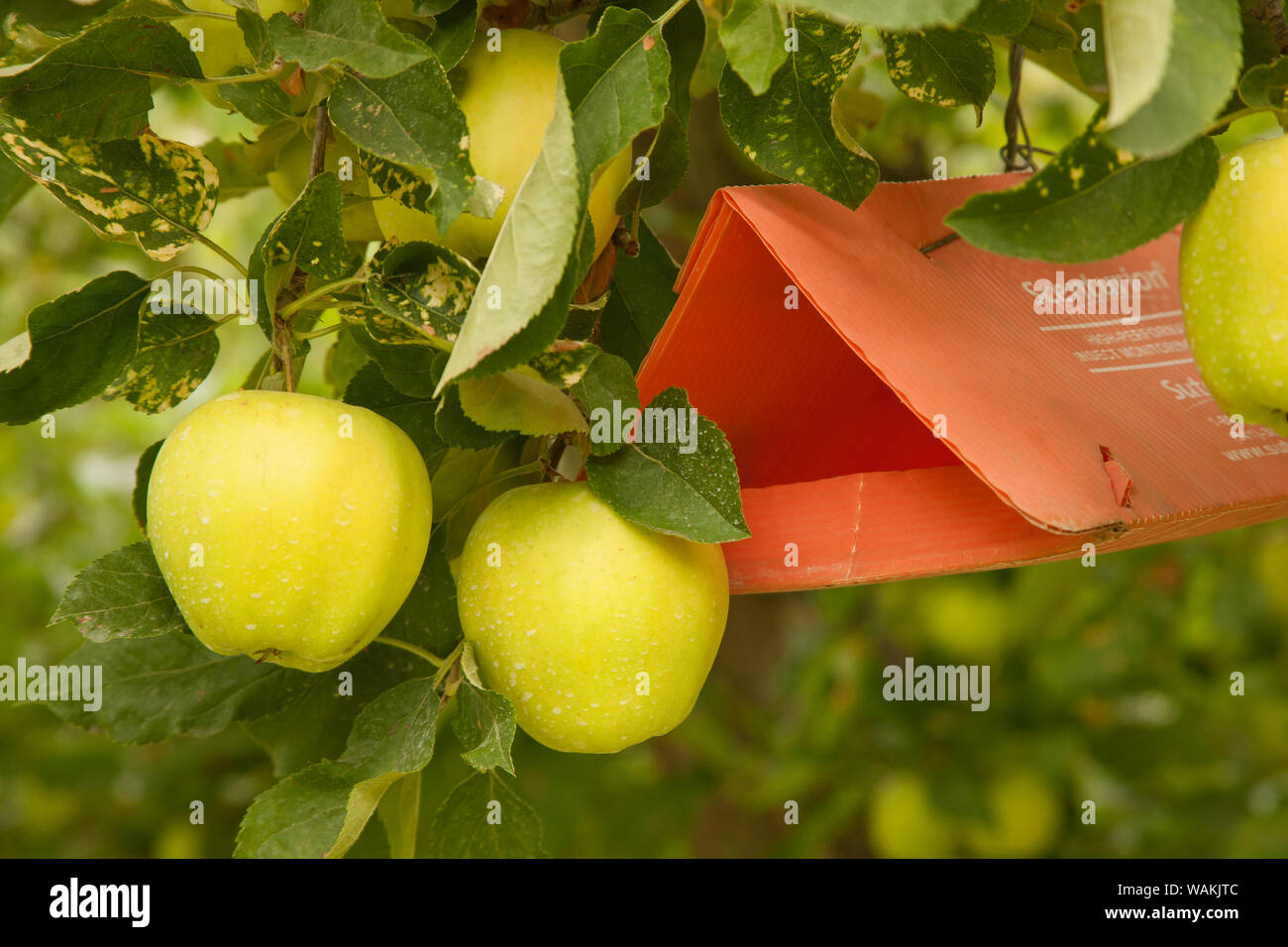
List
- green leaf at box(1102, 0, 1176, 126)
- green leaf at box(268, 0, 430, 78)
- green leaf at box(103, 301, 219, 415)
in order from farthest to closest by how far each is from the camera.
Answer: green leaf at box(103, 301, 219, 415) < green leaf at box(268, 0, 430, 78) < green leaf at box(1102, 0, 1176, 126)

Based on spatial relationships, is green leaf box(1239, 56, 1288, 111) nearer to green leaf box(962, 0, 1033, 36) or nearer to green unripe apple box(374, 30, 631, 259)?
green leaf box(962, 0, 1033, 36)

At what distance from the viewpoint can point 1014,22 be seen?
52 centimetres

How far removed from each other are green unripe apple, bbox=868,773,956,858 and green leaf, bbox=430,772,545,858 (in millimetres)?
1124

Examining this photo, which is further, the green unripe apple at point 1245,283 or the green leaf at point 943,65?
the green leaf at point 943,65

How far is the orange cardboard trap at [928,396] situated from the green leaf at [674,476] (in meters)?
0.04

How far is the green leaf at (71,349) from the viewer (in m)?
0.53

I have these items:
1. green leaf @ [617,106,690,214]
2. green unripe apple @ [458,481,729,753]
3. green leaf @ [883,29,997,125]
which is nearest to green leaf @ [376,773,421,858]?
green unripe apple @ [458,481,729,753]

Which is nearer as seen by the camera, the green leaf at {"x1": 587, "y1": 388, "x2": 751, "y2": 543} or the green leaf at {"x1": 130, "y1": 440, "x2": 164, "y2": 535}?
the green leaf at {"x1": 587, "y1": 388, "x2": 751, "y2": 543}

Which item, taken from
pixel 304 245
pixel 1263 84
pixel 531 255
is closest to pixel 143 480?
pixel 304 245

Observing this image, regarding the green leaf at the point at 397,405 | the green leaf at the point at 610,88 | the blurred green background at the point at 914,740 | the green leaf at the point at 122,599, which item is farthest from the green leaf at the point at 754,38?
the blurred green background at the point at 914,740

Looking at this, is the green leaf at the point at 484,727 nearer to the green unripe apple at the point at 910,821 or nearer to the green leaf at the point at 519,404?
the green leaf at the point at 519,404

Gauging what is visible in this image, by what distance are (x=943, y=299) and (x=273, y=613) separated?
0.36 meters

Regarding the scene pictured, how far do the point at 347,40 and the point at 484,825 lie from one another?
397 mm

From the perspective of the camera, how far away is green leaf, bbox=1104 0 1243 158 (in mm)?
349
